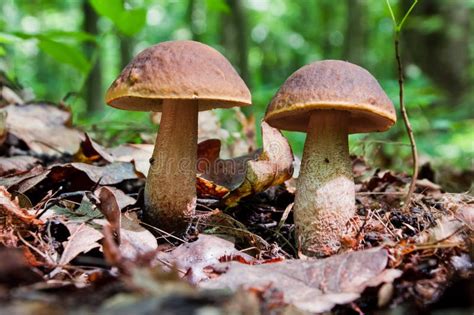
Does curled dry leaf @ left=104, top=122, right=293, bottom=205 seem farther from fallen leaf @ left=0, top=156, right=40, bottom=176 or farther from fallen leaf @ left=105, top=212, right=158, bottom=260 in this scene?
fallen leaf @ left=105, top=212, right=158, bottom=260

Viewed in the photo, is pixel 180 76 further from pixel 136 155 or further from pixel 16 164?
pixel 16 164

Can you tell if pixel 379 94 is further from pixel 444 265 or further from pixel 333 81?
pixel 444 265

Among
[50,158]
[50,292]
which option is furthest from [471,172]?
[50,292]

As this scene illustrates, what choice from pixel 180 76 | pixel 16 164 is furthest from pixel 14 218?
pixel 16 164

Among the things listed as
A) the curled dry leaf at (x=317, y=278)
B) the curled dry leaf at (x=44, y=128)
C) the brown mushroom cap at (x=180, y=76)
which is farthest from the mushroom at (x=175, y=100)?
the curled dry leaf at (x=44, y=128)

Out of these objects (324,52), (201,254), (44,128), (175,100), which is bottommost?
(201,254)

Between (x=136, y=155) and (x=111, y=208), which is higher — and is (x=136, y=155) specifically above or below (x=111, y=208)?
above

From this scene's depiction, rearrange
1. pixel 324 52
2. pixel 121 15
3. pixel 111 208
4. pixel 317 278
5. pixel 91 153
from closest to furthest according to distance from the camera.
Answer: pixel 317 278 → pixel 111 208 → pixel 91 153 → pixel 121 15 → pixel 324 52

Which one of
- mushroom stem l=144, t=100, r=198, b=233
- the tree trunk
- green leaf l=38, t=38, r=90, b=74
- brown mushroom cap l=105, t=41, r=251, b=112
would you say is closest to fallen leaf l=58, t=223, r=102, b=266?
mushroom stem l=144, t=100, r=198, b=233
